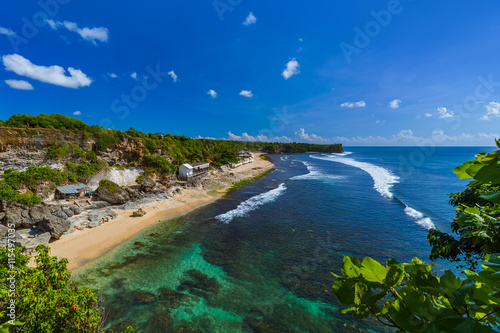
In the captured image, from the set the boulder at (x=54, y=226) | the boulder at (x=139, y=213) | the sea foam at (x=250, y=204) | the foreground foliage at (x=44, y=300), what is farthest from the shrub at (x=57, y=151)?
the foreground foliage at (x=44, y=300)

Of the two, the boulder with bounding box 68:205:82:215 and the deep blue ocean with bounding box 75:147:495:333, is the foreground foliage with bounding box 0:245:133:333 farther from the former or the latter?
the boulder with bounding box 68:205:82:215

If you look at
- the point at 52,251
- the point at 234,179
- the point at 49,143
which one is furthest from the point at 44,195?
the point at 234,179

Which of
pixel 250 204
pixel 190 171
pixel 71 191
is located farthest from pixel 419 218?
pixel 71 191

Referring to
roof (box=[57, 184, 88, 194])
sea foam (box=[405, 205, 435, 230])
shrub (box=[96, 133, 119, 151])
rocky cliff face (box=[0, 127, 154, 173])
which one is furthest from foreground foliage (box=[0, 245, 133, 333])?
shrub (box=[96, 133, 119, 151])

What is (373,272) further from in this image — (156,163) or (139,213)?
(156,163)

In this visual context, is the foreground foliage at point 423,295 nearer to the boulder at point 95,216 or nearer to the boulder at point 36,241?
the boulder at point 36,241
